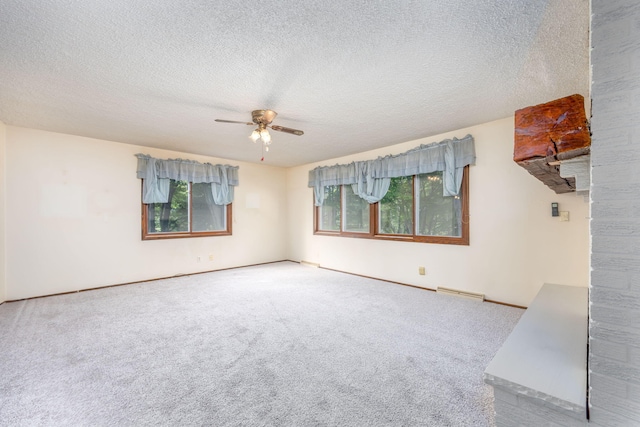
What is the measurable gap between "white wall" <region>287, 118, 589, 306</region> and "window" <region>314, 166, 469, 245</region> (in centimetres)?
14

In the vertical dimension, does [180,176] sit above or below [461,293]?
above

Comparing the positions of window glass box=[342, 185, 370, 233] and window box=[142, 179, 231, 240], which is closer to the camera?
window box=[142, 179, 231, 240]

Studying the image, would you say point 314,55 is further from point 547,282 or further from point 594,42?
point 547,282

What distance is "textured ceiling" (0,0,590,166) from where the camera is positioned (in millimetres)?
1594

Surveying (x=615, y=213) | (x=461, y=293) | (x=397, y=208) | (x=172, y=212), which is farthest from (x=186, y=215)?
(x=615, y=213)

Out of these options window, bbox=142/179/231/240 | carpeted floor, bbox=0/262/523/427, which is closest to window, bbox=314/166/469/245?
carpeted floor, bbox=0/262/523/427

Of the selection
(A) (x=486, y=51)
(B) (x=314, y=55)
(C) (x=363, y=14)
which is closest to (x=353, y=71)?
(B) (x=314, y=55)

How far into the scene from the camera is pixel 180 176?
4.90 m

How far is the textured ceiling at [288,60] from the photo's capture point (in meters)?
1.59

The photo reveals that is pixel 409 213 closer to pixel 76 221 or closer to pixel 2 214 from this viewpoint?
pixel 76 221

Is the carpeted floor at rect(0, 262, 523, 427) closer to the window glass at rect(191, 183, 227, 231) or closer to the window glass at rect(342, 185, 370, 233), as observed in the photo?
the window glass at rect(342, 185, 370, 233)

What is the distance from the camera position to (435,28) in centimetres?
172

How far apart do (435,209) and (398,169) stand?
0.85 metres

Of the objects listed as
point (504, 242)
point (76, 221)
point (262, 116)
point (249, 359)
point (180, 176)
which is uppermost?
point (262, 116)
